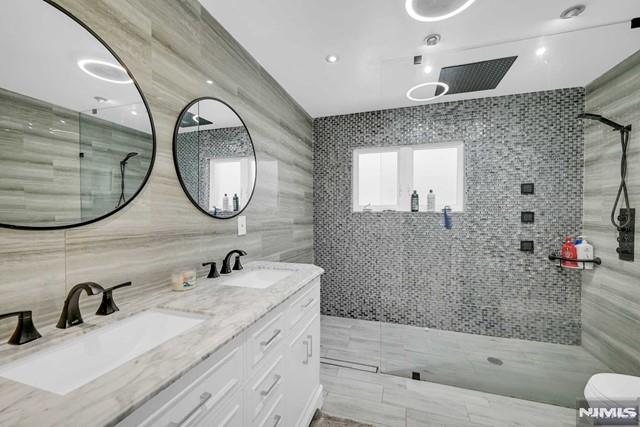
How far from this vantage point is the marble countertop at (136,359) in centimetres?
48

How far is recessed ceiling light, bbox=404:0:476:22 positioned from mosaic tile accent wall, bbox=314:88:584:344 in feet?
4.22

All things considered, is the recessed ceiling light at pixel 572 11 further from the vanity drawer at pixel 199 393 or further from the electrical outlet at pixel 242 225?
the vanity drawer at pixel 199 393

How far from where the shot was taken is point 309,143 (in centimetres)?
313

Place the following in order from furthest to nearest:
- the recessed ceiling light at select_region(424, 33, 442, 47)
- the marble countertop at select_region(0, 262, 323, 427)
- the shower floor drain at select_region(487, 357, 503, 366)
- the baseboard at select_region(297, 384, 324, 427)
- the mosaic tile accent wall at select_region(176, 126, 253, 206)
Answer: the shower floor drain at select_region(487, 357, 503, 366), the recessed ceiling light at select_region(424, 33, 442, 47), the baseboard at select_region(297, 384, 324, 427), the mosaic tile accent wall at select_region(176, 126, 253, 206), the marble countertop at select_region(0, 262, 323, 427)

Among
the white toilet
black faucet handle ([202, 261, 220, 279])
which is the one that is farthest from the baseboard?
the white toilet

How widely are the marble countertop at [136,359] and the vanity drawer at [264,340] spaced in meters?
0.07

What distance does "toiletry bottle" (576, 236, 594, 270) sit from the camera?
2.15m

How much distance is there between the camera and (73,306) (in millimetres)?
836

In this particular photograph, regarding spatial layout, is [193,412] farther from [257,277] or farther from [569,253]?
[569,253]

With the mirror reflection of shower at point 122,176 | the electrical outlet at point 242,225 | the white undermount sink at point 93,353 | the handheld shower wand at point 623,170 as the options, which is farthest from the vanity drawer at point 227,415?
Answer: the handheld shower wand at point 623,170

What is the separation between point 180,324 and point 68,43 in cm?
109

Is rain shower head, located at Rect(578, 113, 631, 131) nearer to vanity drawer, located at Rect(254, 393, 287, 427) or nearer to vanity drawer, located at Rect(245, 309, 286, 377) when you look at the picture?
vanity drawer, located at Rect(245, 309, 286, 377)

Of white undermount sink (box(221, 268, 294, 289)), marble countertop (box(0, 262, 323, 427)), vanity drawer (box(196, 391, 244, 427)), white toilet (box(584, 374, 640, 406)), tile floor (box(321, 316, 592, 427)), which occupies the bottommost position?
tile floor (box(321, 316, 592, 427))

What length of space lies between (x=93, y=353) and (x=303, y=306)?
3.07 ft
